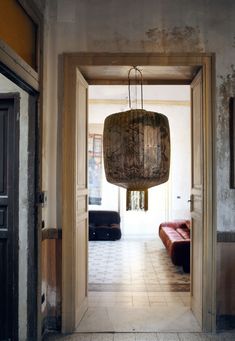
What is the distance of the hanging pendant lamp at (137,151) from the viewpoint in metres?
1.71

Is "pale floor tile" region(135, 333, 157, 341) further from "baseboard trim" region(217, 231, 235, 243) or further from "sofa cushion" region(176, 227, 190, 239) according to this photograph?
"sofa cushion" region(176, 227, 190, 239)

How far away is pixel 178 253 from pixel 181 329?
2239mm

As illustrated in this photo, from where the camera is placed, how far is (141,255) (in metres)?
6.46

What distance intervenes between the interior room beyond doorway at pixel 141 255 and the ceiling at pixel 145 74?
2344 millimetres

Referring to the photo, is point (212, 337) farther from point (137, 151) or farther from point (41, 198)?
point (137, 151)

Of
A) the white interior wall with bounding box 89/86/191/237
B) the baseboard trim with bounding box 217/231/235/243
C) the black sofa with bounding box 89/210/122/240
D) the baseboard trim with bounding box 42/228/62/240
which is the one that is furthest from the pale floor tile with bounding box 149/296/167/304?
the white interior wall with bounding box 89/86/191/237

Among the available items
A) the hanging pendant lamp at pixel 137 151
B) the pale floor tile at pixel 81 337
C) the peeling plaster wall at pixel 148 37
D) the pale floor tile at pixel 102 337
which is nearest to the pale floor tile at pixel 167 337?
the pale floor tile at pixel 102 337

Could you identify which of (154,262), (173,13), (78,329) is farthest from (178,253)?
(173,13)

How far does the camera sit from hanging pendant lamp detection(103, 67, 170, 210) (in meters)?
1.71

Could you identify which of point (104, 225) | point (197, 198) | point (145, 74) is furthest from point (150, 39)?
point (104, 225)

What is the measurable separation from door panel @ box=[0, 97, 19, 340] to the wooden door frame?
43 cm

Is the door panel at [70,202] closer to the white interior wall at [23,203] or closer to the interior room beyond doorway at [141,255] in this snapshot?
the interior room beyond doorway at [141,255]

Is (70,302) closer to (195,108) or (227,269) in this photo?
(227,269)

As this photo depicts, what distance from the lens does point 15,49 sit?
244 cm
